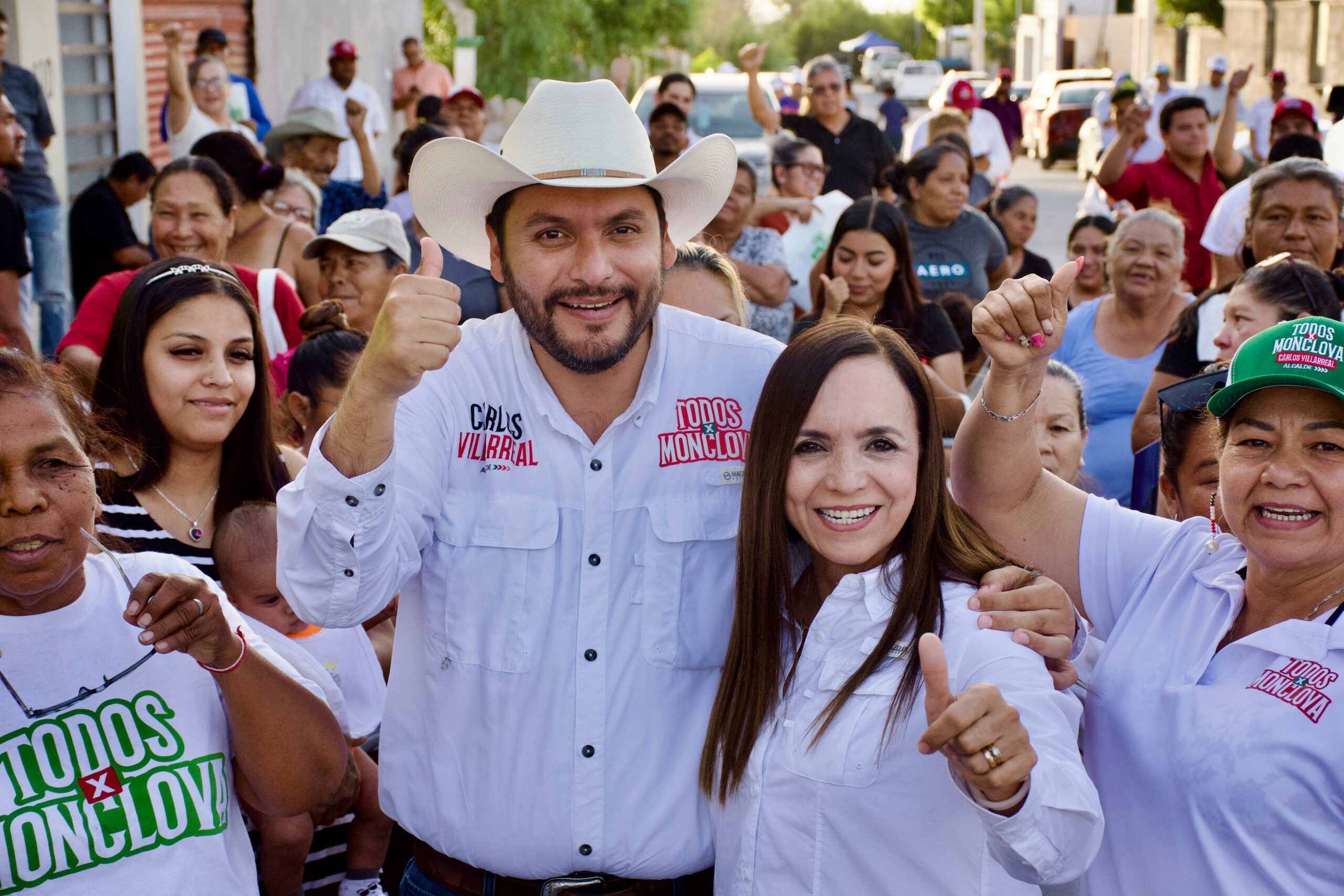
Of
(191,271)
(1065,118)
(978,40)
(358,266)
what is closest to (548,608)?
(191,271)

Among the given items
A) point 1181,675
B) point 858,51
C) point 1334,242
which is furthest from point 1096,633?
point 858,51

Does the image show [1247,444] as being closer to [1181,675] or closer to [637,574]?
[1181,675]

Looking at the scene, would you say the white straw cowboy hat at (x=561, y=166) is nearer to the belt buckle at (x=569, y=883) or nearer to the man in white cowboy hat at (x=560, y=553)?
the man in white cowboy hat at (x=560, y=553)

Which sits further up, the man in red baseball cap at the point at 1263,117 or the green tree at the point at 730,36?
the green tree at the point at 730,36

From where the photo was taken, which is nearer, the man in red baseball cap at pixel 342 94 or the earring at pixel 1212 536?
the earring at pixel 1212 536

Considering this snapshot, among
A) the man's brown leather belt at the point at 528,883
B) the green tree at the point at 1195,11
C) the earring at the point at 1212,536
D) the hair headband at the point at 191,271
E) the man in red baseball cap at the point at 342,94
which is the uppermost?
the green tree at the point at 1195,11

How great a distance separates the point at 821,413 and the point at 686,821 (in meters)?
0.81

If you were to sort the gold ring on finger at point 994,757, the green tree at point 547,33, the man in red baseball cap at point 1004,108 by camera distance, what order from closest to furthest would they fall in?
the gold ring on finger at point 994,757 < the man in red baseball cap at point 1004,108 < the green tree at point 547,33

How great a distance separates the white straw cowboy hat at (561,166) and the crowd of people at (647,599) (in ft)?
0.03

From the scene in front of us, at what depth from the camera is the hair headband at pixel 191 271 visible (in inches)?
133

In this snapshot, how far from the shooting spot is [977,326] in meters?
2.46

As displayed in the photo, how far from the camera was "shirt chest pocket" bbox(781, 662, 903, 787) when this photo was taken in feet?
7.11

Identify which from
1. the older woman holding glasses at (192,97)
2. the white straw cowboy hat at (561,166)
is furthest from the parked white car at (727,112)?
the white straw cowboy hat at (561,166)

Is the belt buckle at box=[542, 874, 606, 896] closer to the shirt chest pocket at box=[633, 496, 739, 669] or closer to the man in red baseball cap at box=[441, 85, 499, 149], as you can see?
the shirt chest pocket at box=[633, 496, 739, 669]
